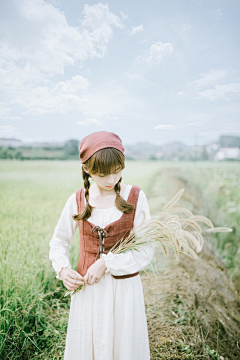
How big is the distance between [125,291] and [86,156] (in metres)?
0.58

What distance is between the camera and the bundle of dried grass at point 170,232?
0.96m

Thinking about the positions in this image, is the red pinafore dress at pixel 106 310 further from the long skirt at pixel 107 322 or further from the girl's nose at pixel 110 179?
the girl's nose at pixel 110 179

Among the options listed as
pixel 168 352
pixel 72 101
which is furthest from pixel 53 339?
pixel 72 101

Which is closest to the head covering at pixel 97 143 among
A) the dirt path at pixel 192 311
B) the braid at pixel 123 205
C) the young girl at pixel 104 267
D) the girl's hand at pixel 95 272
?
the young girl at pixel 104 267

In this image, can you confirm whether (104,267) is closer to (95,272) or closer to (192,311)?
(95,272)

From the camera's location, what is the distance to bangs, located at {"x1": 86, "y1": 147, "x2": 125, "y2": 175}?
37.4 inches

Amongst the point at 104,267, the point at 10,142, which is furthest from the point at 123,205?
the point at 10,142

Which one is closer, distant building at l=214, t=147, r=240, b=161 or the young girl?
the young girl

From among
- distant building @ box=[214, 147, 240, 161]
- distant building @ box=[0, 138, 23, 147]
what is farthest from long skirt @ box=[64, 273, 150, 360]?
distant building @ box=[214, 147, 240, 161]

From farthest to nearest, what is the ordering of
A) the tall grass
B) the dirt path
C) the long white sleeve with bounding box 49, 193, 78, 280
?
1. the dirt path
2. the tall grass
3. the long white sleeve with bounding box 49, 193, 78, 280

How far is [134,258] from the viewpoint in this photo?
1.04 metres

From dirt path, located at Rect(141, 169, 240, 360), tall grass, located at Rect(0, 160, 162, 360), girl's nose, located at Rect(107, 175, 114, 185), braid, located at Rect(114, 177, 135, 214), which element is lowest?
dirt path, located at Rect(141, 169, 240, 360)

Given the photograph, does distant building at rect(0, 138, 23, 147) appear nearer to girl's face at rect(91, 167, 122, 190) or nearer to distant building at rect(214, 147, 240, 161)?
girl's face at rect(91, 167, 122, 190)

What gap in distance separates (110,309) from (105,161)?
594mm
